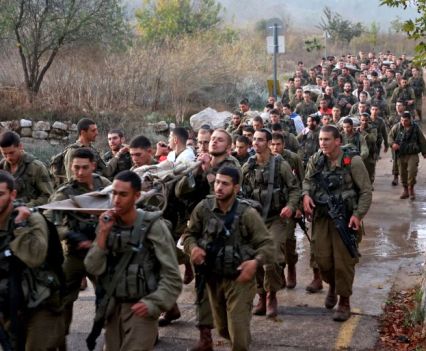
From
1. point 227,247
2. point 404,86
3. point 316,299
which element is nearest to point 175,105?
point 404,86

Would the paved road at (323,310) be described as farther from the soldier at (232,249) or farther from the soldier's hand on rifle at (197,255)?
the soldier's hand on rifle at (197,255)

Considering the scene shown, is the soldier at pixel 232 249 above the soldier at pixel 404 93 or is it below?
below

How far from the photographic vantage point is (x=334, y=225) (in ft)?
23.0

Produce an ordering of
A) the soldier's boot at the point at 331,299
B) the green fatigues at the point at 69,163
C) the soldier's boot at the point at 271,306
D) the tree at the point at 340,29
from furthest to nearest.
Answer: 1. the tree at the point at 340,29
2. the green fatigues at the point at 69,163
3. the soldier's boot at the point at 331,299
4. the soldier's boot at the point at 271,306

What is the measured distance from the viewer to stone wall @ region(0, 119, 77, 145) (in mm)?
17000

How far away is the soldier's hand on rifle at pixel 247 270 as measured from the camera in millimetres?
5363

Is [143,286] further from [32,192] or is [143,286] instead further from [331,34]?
[331,34]

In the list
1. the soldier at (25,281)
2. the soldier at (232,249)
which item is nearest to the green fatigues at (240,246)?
the soldier at (232,249)

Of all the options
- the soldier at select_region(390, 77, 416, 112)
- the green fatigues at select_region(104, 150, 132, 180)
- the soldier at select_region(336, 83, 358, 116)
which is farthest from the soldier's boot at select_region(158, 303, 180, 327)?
the soldier at select_region(390, 77, 416, 112)

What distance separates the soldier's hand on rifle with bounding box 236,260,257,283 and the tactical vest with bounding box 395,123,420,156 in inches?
336

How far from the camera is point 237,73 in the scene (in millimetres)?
23953

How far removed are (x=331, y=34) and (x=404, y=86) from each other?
94.6 ft

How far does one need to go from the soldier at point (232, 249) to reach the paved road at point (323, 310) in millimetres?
987

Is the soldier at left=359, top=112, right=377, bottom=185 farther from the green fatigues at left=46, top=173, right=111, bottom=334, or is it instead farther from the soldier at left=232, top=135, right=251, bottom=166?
the green fatigues at left=46, top=173, right=111, bottom=334
